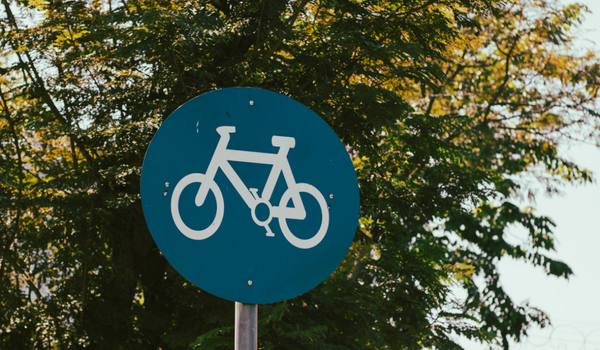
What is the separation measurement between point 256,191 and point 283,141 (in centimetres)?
21

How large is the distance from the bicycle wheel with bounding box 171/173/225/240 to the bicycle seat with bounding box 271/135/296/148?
9.9 inches

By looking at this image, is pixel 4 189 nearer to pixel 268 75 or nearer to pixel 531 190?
pixel 268 75

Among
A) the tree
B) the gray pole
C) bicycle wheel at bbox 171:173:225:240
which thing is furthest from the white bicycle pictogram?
the tree

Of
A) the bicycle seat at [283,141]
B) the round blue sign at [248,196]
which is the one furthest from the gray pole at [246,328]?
the bicycle seat at [283,141]

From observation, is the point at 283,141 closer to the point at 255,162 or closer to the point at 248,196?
the point at 255,162

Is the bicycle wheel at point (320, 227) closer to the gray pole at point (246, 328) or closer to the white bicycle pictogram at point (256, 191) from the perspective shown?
the white bicycle pictogram at point (256, 191)

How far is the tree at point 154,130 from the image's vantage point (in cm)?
515

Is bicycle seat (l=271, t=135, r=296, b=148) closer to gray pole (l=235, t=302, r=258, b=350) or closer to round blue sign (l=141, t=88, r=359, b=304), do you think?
round blue sign (l=141, t=88, r=359, b=304)

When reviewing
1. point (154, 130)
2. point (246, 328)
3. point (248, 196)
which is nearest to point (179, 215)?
point (248, 196)

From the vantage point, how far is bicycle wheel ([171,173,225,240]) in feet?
6.24

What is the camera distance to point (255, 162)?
1990 millimetres

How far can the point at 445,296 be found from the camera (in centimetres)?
650

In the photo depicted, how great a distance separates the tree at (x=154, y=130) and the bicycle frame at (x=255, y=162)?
257 centimetres

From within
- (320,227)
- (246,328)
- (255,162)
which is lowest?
(246,328)
